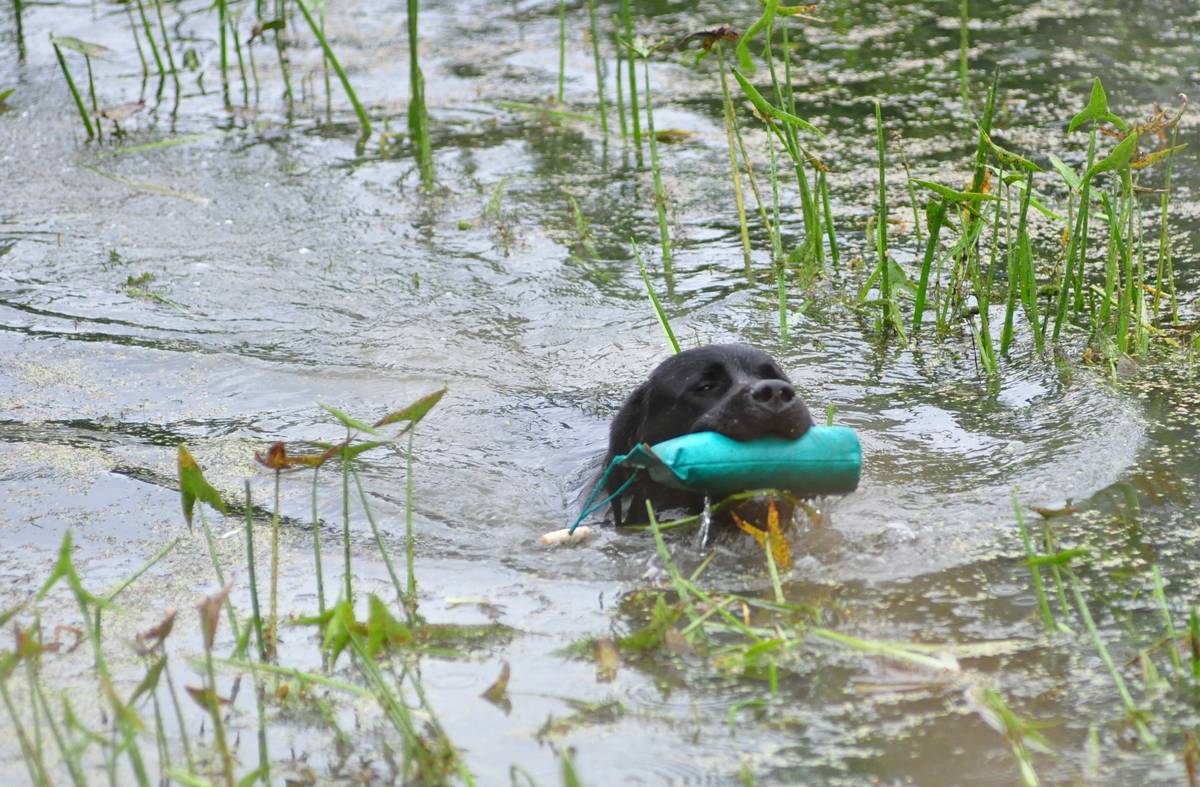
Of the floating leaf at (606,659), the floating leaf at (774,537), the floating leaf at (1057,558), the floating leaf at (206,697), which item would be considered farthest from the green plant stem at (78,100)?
the floating leaf at (1057,558)

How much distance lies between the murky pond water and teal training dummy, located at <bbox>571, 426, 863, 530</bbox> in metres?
0.23

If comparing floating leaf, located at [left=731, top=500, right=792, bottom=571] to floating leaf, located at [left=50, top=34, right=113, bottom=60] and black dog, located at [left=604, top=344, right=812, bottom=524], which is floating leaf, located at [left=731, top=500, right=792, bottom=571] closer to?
black dog, located at [left=604, top=344, right=812, bottom=524]

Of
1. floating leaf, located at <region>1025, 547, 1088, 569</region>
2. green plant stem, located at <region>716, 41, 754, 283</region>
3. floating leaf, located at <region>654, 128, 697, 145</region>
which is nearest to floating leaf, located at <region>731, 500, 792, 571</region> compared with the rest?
floating leaf, located at <region>1025, 547, 1088, 569</region>

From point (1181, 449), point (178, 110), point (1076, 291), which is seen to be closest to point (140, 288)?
point (178, 110)

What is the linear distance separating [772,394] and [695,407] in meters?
0.57

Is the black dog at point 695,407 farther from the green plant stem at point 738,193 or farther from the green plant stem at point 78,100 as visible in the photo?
the green plant stem at point 78,100

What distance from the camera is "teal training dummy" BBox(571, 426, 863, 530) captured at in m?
3.70

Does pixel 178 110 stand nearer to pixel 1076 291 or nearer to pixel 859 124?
pixel 859 124

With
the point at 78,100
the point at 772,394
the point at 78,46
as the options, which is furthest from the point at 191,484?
the point at 78,100

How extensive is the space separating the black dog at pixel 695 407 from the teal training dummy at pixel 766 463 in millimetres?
50

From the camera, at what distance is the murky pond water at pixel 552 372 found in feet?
9.55

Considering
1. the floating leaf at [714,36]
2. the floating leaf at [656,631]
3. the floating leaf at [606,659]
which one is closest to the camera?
the floating leaf at [606,659]

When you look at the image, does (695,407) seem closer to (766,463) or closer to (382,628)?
(766,463)

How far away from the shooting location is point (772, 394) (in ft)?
12.3
